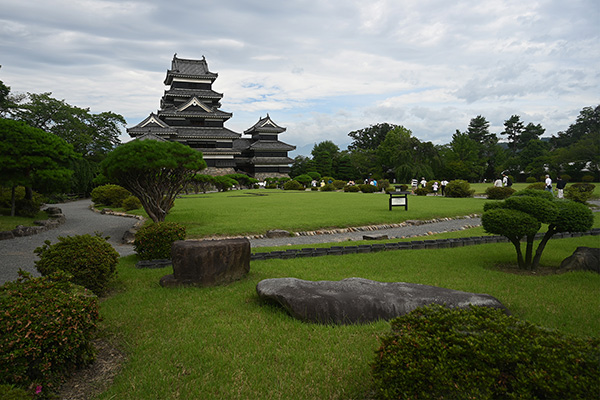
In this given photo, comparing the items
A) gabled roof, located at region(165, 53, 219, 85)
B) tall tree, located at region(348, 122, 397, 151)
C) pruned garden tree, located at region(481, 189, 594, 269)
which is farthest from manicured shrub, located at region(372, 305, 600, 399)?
tall tree, located at region(348, 122, 397, 151)

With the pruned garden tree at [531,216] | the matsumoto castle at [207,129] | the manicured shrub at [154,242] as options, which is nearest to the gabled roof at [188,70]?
the matsumoto castle at [207,129]

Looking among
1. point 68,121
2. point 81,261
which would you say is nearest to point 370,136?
point 68,121

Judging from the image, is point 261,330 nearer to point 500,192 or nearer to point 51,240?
point 51,240

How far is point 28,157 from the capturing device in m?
14.9

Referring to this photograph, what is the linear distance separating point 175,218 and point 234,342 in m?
13.0

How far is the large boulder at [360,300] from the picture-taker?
15.4 ft

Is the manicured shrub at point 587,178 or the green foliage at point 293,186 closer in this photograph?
the manicured shrub at point 587,178

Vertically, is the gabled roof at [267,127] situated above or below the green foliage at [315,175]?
above

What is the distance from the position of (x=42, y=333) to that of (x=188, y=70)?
57067mm

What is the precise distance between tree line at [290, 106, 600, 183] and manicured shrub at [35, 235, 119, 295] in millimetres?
42816

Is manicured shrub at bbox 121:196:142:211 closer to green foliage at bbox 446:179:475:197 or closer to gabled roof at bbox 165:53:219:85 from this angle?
green foliage at bbox 446:179:475:197

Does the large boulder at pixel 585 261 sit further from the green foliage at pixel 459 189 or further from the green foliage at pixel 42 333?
the green foliage at pixel 459 189

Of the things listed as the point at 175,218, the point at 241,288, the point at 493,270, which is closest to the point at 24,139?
the point at 175,218

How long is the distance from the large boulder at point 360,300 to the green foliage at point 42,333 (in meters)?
2.34
